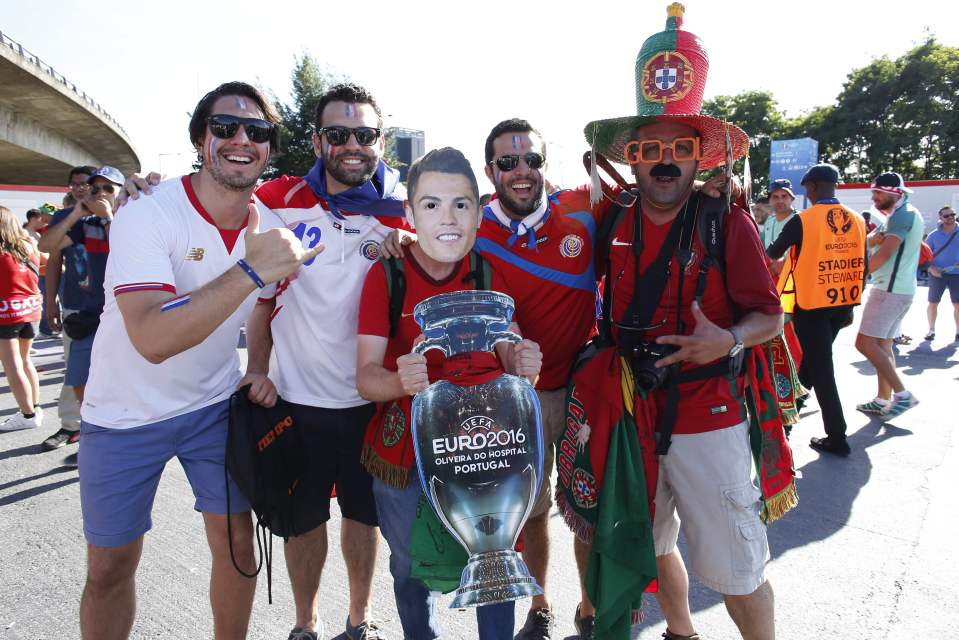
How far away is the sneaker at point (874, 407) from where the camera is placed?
5492mm

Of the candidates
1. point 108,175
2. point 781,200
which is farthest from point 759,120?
point 108,175

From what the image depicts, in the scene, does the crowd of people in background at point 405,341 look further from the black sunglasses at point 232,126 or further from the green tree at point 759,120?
the green tree at point 759,120

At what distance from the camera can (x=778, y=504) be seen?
220cm

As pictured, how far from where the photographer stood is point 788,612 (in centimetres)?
279

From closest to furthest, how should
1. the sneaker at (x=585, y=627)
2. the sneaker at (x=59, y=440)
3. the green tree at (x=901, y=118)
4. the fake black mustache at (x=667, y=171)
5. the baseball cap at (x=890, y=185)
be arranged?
the fake black mustache at (x=667, y=171) < the sneaker at (x=585, y=627) < the sneaker at (x=59, y=440) < the baseball cap at (x=890, y=185) < the green tree at (x=901, y=118)

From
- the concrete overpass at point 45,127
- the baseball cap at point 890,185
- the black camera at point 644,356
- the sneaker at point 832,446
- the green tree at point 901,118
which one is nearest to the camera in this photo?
the black camera at point 644,356

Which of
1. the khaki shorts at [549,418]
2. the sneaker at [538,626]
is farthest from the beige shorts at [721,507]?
the sneaker at [538,626]

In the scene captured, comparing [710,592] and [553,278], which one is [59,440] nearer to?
[553,278]

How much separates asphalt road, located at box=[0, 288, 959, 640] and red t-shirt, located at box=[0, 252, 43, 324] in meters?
1.22

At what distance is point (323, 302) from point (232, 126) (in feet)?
2.43

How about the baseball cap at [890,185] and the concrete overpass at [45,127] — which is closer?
the baseball cap at [890,185]

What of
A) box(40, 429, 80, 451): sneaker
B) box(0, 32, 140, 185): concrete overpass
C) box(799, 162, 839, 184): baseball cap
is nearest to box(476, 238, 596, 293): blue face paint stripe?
box(799, 162, 839, 184): baseball cap

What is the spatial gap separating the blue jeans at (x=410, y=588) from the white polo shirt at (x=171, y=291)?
32.0 inches

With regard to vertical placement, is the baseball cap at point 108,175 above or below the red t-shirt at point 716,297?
above
